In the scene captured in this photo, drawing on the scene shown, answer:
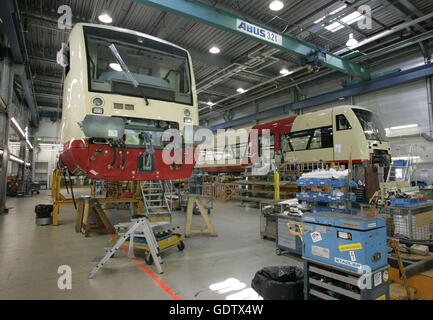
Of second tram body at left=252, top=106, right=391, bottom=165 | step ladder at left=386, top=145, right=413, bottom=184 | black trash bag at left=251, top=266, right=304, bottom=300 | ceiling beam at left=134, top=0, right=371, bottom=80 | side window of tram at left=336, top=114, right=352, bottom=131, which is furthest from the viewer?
step ladder at left=386, top=145, right=413, bottom=184

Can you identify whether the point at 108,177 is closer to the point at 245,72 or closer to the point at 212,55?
the point at 212,55

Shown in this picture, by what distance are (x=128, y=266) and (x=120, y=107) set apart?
2.09 metres

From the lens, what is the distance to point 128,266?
3.12 metres

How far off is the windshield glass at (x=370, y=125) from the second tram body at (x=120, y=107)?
5561 mm

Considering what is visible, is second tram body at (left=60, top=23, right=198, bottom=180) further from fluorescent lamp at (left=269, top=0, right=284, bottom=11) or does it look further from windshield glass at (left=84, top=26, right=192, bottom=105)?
fluorescent lamp at (left=269, top=0, right=284, bottom=11)

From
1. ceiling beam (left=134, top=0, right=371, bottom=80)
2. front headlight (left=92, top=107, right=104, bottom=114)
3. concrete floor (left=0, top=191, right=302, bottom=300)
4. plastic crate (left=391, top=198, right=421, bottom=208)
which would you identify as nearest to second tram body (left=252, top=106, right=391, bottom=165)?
ceiling beam (left=134, top=0, right=371, bottom=80)

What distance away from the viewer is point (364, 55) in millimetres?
10008

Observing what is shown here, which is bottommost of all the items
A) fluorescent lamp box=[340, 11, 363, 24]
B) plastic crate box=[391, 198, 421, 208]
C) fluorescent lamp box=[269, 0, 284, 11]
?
plastic crate box=[391, 198, 421, 208]

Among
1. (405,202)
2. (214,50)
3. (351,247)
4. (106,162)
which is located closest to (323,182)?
(405,202)

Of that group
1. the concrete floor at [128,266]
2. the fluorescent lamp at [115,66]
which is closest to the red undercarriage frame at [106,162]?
the concrete floor at [128,266]

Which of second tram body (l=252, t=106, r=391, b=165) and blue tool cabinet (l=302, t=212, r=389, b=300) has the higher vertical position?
second tram body (l=252, t=106, r=391, b=165)

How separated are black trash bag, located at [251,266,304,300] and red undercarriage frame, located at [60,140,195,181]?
193 cm

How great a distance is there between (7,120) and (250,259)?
8.13 m

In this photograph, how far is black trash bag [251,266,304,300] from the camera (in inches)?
81.4
